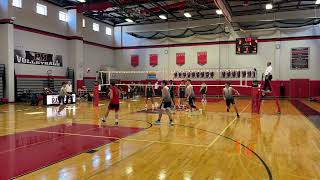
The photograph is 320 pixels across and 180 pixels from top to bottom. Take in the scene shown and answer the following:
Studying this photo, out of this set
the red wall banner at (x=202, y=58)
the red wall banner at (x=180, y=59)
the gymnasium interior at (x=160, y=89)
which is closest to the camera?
the gymnasium interior at (x=160, y=89)

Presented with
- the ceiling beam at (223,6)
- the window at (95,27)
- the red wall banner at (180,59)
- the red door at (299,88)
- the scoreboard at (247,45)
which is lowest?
the red door at (299,88)

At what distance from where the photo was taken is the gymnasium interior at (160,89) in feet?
20.3

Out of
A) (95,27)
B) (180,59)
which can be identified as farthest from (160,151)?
(95,27)

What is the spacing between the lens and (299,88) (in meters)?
26.3

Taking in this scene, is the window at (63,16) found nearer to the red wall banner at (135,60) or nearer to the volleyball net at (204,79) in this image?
the volleyball net at (204,79)

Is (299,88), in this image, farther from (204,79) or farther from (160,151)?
(160,151)

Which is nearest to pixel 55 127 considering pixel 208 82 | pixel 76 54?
pixel 76 54

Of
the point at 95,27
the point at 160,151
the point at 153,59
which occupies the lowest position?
the point at 160,151

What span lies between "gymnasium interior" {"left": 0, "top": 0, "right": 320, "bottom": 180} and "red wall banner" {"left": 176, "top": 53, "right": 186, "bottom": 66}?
0.16m

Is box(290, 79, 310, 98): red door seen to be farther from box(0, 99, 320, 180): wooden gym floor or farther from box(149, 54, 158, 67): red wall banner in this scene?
box(0, 99, 320, 180): wooden gym floor

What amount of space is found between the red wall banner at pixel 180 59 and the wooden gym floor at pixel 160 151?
64.1 ft

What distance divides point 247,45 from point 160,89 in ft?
30.1

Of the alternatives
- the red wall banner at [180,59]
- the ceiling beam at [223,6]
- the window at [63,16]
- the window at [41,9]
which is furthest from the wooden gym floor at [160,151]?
the red wall banner at [180,59]

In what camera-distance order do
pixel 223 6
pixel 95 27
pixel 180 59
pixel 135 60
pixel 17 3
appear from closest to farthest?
pixel 223 6 → pixel 17 3 → pixel 95 27 → pixel 180 59 → pixel 135 60
